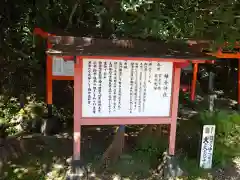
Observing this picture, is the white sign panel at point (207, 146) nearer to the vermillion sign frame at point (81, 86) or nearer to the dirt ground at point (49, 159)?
the dirt ground at point (49, 159)

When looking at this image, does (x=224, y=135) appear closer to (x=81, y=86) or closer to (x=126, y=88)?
(x=126, y=88)

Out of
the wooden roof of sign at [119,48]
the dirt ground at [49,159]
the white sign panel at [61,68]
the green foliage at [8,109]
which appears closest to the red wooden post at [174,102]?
the wooden roof of sign at [119,48]

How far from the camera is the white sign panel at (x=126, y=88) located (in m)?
4.75

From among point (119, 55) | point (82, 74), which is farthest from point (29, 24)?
point (119, 55)

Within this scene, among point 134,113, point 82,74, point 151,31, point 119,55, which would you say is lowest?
point 134,113

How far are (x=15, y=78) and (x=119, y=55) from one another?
4421 millimetres

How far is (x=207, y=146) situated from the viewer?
532cm

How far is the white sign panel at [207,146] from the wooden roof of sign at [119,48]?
1.20 m

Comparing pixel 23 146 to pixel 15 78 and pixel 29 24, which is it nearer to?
pixel 29 24

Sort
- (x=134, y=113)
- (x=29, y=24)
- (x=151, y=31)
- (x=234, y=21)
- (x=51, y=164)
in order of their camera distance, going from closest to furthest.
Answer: (x=151, y=31), (x=234, y=21), (x=134, y=113), (x=51, y=164), (x=29, y=24)

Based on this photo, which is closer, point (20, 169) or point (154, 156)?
point (20, 169)

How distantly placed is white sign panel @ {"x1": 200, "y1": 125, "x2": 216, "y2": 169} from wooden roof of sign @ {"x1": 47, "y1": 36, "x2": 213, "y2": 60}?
1199 mm

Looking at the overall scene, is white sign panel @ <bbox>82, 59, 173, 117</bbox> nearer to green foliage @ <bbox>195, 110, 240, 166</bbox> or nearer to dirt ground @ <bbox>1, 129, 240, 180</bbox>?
dirt ground @ <bbox>1, 129, 240, 180</bbox>

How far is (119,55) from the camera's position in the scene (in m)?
4.37
